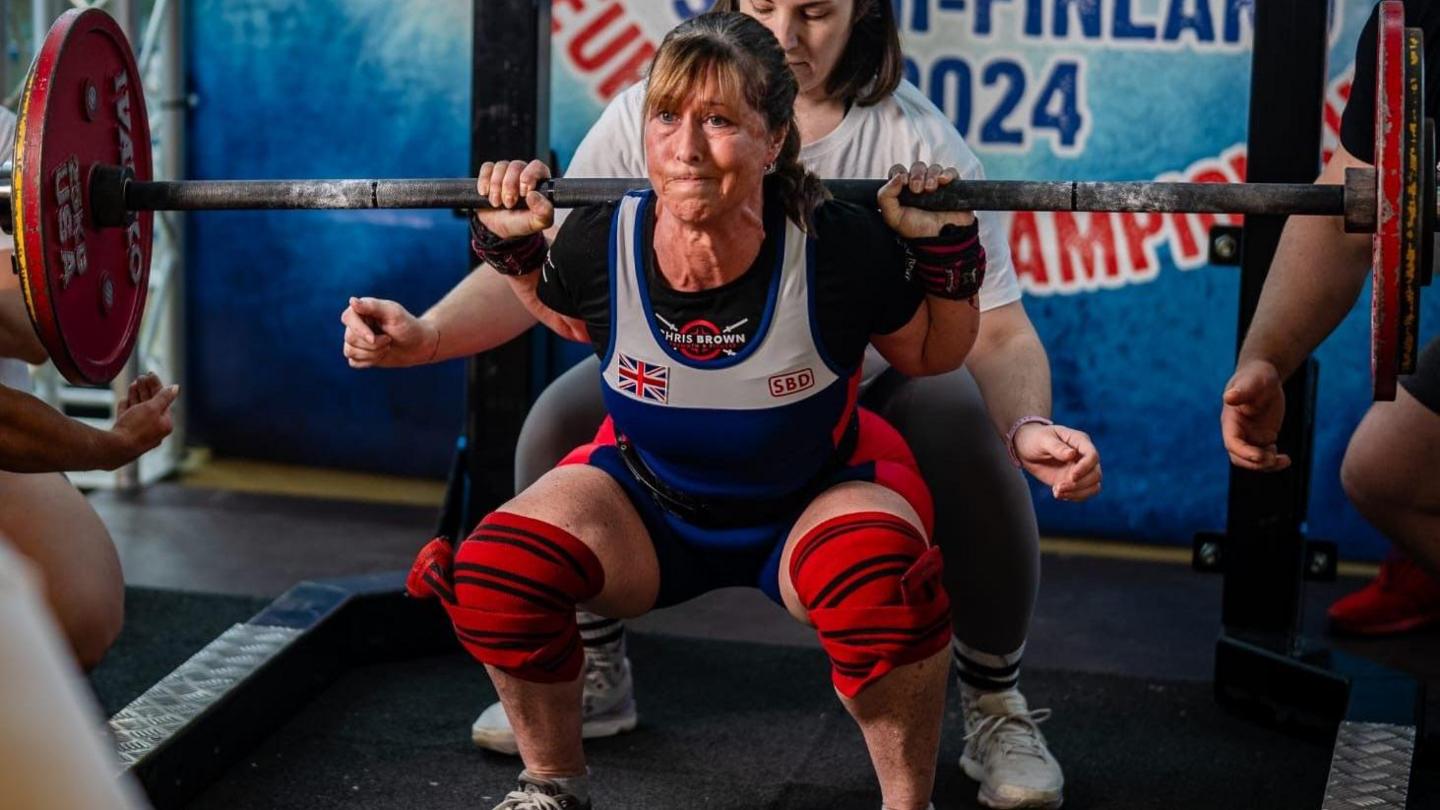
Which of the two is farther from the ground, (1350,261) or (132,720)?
(1350,261)

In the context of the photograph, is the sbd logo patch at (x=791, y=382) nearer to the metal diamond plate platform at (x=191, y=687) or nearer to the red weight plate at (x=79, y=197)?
the red weight plate at (x=79, y=197)

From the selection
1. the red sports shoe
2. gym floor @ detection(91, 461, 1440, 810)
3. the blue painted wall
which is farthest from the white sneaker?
the blue painted wall

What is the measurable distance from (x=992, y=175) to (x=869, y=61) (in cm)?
116

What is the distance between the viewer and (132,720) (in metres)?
2.53

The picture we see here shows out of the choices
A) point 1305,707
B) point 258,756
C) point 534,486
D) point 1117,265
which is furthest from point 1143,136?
point 258,756

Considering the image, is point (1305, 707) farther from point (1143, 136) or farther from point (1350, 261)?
point (1143, 136)

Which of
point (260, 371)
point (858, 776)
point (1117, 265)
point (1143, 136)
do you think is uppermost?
point (1143, 136)

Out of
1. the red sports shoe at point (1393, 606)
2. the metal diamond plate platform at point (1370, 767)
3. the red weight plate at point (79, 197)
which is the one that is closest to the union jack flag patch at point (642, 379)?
the red weight plate at point (79, 197)

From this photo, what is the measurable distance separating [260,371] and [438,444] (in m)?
0.47

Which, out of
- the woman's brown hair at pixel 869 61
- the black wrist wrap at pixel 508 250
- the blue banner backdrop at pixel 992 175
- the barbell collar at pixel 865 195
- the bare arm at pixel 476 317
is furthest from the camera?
the blue banner backdrop at pixel 992 175

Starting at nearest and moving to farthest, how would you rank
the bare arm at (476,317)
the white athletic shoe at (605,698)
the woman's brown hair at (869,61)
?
the bare arm at (476,317), the woman's brown hair at (869,61), the white athletic shoe at (605,698)

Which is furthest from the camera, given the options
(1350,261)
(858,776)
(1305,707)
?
(1305,707)

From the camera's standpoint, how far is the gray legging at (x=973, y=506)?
2559 mm

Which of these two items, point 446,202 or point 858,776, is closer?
point 446,202
